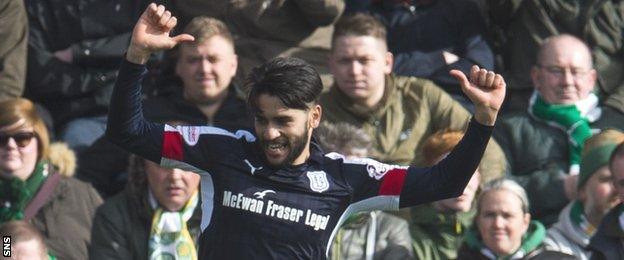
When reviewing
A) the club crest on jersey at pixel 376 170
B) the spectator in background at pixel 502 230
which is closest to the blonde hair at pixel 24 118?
the spectator in background at pixel 502 230

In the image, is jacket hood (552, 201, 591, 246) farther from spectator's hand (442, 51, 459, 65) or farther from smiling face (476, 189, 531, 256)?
spectator's hand (442, 51, 459, 65)

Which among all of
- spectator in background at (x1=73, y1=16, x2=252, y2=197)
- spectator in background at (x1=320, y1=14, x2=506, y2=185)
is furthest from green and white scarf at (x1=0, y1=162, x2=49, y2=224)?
spectator in background at (x1=320, y1=14, x2=506, y2=185)

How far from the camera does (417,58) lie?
9773 mm

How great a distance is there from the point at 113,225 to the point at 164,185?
341 mm

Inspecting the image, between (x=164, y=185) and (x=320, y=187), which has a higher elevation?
(x=320, y=187)

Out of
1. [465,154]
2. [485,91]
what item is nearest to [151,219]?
[465,154]

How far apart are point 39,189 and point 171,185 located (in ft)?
2.53

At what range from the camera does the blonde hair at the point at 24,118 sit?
28.9 feet

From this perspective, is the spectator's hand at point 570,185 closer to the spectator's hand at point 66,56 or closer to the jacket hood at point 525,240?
the jacket hood at point 525,240

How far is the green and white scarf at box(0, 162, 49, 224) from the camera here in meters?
8.65

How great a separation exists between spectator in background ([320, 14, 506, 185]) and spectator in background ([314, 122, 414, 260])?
510 millimetres

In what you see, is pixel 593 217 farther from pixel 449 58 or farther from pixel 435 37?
pixel 435 37

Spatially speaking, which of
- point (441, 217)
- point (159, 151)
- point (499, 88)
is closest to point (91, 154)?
point (441, 217)

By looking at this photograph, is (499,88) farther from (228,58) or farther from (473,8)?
(473,8)
